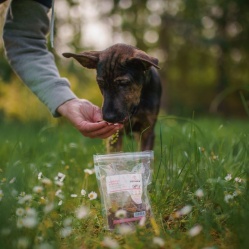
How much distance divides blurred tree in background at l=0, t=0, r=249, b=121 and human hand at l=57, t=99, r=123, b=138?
553cm

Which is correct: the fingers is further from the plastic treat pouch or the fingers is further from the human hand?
the plastic treat pouch

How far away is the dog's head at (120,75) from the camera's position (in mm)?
3008

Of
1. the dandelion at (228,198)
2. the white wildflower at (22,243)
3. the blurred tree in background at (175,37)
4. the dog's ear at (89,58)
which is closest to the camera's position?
the white wildflower at (22,243)

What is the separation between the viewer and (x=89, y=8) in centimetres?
1356

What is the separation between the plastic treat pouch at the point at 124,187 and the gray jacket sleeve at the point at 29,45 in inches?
38.5

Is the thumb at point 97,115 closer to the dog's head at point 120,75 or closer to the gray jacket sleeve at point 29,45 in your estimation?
the dog's head at point 120,75

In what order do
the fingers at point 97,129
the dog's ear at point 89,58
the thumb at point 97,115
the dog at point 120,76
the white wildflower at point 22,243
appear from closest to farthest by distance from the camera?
the white wildflower at point 22,243, the fingers at point 97,129, the thumb at point 97,115, the dog at point 120,76, the dog's ear at point 89,58

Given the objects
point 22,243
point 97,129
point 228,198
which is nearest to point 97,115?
point 97,129

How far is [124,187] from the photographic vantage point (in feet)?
6.95

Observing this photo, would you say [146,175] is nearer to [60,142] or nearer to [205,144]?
[205,144]

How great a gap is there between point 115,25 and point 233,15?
7.75 meters

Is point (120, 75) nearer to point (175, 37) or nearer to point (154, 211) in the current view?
point (154, 211)

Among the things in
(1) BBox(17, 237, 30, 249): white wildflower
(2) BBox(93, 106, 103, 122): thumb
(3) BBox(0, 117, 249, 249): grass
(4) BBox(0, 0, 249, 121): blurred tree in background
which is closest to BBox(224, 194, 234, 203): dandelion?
(3) BBox(0, 117, 249, 249): grass

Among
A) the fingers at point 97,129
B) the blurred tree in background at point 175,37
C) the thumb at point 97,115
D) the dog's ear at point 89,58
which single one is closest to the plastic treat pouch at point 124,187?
the fingers at point 97,129
